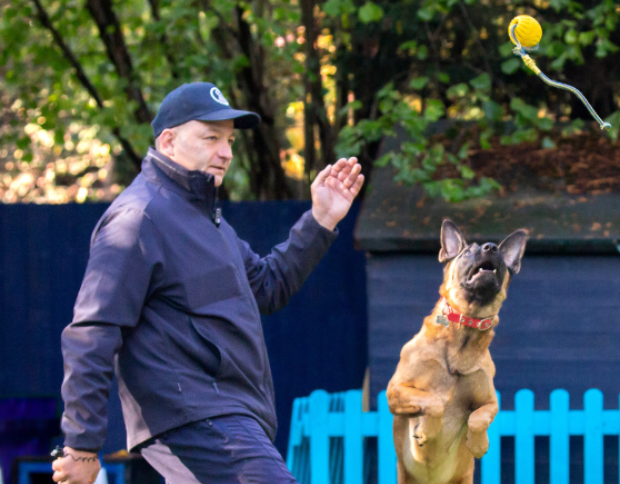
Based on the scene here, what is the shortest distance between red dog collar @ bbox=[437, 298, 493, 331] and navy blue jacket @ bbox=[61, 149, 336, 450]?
736 millimetres

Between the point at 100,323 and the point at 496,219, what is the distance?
3.17 metres

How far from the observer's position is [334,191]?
10.6 feet

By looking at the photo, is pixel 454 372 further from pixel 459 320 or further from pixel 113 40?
pixel 113 40

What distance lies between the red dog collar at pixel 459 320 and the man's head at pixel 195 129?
105 centimetres

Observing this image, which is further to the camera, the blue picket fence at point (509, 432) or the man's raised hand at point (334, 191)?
the blue picket fence at point (509, 432)

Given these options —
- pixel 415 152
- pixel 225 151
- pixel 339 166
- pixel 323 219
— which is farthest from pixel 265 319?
pixel 225 151

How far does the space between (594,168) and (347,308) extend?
2.21 m

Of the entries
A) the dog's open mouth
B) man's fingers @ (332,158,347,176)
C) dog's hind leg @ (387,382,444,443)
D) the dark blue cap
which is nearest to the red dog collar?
the dog's open mouth

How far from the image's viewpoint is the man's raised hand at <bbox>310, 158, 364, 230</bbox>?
321cm

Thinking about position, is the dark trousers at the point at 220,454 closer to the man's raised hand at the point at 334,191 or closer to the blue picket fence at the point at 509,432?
the man's raised hand at the point at 334,191

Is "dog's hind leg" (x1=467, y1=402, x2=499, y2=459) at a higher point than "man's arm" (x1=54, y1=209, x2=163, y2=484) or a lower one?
lower

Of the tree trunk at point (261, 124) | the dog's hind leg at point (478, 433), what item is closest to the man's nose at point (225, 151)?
the dog's hind leg at point (478, 433)

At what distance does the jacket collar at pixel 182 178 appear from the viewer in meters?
2.79

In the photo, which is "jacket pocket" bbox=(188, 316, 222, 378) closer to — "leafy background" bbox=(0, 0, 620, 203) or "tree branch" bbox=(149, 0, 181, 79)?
"leafy background" bbox=(0, 0, 620, 203)
